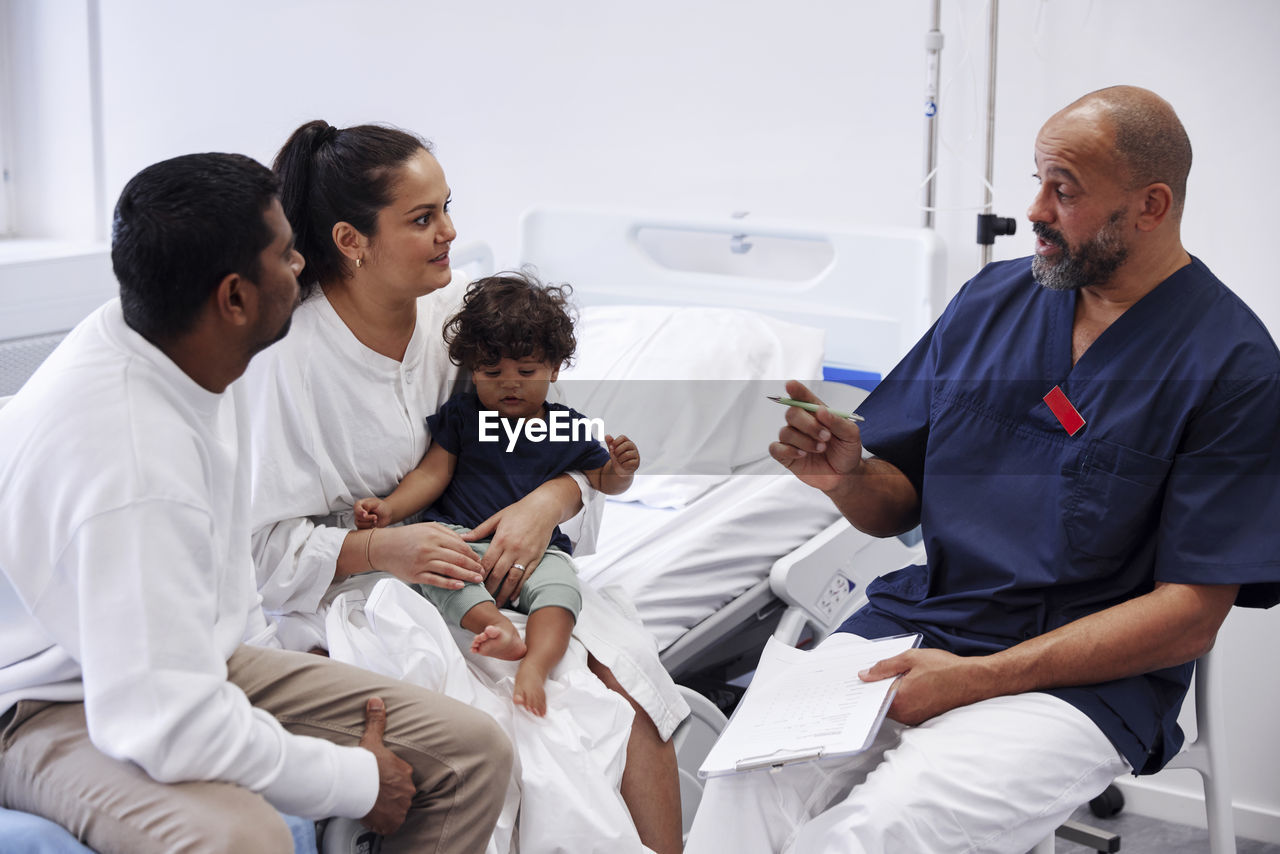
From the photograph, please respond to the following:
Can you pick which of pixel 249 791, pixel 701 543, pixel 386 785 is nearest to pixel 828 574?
pixel 701 543

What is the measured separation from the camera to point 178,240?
1240mm

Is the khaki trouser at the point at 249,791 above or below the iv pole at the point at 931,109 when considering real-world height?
below

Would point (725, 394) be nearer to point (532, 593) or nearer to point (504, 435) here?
point (504, 435)

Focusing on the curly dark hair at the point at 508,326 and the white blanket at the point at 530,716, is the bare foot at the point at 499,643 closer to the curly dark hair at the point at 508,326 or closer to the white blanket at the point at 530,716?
the white blanket at the point at 530,716

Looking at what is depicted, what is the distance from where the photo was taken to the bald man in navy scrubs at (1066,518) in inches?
61.2

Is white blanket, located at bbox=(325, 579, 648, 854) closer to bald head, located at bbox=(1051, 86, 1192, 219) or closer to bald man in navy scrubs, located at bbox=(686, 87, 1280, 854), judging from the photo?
bald man in navy scrubs, located at bbox=(686, 87, 1280, 854)

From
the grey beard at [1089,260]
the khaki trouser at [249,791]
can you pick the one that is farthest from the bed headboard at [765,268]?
the khaki trouser at [249,791]

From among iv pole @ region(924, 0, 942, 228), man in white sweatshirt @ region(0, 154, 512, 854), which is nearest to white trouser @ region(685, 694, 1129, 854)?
man in white sweatshirt @ region(0, 154, 512, 854)

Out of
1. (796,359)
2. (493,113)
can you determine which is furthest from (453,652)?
(493,113)

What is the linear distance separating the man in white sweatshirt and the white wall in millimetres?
1793

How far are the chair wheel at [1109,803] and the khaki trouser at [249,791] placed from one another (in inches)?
67.2

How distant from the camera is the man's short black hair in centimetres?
124

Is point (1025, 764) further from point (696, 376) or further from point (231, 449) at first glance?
point (696, 376)

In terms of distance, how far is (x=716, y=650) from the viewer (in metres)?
2.34
